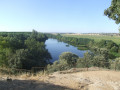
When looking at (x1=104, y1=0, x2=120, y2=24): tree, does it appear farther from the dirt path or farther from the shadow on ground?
the shadow on ground

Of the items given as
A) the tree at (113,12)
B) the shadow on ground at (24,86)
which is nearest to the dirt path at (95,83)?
the shadow on ground at (24,86)

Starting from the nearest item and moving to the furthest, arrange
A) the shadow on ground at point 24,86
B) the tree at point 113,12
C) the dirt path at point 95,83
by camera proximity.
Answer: the shadow on ground at point 24,86
the dirt path at point 95,83
the tree at point 113,12

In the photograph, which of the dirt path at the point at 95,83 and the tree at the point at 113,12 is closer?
the dirt path at the point at 95,83

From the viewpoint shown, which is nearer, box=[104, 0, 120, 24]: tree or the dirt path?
the dirt path

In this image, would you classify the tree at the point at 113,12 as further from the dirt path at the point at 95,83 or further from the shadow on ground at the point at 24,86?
the shadow on ground at the point at 24,86

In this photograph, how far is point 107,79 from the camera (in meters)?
8.51

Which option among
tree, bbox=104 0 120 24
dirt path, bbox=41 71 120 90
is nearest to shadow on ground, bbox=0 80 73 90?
dirt path, bbox=41 71 120 90

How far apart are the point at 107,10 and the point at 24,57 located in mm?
21751

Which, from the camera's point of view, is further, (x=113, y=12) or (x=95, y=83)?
(x=113, y=12)

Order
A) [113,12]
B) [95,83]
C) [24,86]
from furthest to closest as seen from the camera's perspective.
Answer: [113,12], [95,83], [24,86]

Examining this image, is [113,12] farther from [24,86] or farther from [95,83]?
[24,86]

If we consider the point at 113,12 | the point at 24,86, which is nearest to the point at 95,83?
the point at 24,86

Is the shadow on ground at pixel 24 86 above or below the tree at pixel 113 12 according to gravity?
below

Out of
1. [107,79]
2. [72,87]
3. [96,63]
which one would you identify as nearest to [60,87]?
[72,87]
